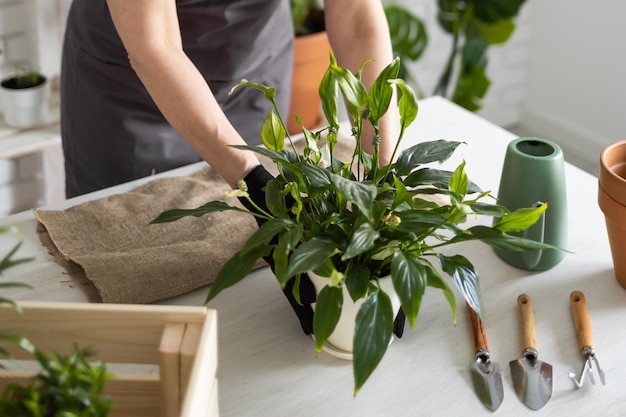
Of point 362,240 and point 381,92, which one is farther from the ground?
point 381,92

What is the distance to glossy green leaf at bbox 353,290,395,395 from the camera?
30.0 inches

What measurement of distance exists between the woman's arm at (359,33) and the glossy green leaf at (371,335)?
23.6 inches

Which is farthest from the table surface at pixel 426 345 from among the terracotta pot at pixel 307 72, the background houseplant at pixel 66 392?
the terracotta pot at pixel 307 72

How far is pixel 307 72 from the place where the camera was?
2443 millimetres

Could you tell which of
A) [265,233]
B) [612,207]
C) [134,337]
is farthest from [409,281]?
[612,207]

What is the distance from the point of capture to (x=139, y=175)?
5.27 ft

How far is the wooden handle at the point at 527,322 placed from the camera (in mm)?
988

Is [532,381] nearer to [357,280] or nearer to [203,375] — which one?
[357,280]

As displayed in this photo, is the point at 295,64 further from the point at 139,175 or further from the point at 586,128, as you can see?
the point at 586,128

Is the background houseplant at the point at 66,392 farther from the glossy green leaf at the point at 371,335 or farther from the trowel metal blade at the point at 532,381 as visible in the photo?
the trowel metal blade at the point at 532,381

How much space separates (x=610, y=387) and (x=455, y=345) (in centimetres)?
19

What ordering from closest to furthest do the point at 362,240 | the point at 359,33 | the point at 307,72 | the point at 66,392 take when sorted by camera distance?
1. the point at 66,392
2. the point at 362,240
3. the point at 359,33
4. the point at 307,72

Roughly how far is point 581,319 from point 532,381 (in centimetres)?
14

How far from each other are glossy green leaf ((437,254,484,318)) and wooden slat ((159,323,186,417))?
325mm
